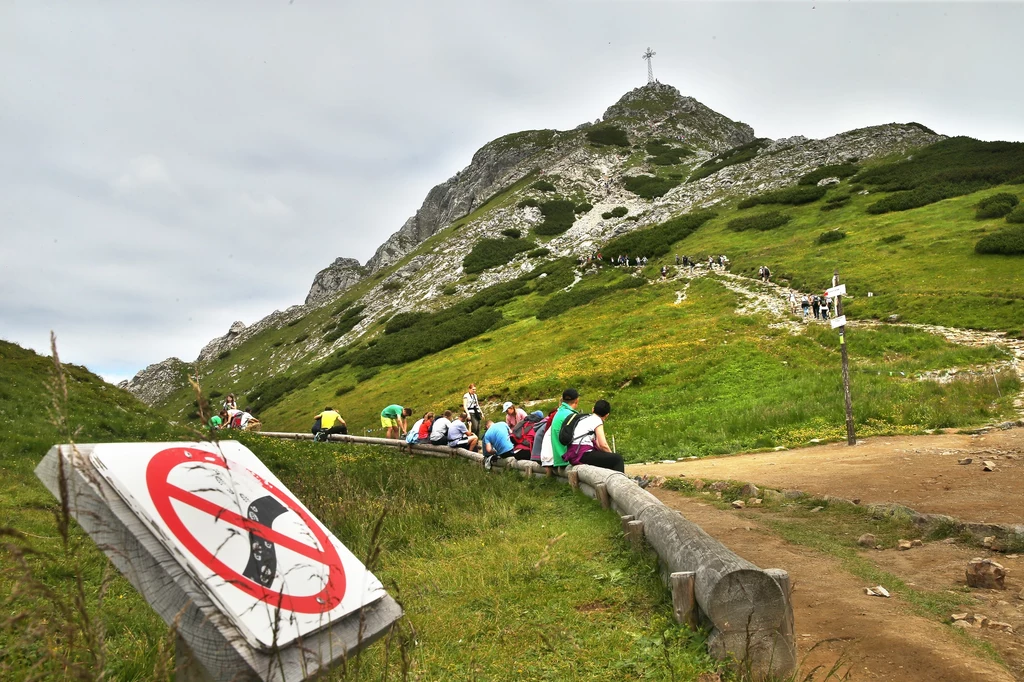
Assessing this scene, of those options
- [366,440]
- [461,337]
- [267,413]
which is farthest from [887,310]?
[267,413]

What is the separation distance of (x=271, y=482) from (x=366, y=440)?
1733 cm

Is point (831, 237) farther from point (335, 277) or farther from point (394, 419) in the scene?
point (335, 277)

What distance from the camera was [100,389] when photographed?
18297mm

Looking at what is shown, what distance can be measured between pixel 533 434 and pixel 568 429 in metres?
3.40

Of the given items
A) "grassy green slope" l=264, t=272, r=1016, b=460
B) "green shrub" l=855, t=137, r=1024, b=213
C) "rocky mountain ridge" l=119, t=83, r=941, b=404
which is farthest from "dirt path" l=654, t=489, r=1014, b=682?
"green shrub" l=855, t=137, r=1024, b=213

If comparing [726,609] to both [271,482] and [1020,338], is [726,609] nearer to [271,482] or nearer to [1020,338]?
[271,482]

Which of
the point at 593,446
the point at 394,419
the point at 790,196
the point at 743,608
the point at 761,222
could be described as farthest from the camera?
the point at 790,196

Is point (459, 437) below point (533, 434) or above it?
below

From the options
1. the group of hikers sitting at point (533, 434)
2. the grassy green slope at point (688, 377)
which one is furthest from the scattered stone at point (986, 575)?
the grassy green slope at point (688, 377)

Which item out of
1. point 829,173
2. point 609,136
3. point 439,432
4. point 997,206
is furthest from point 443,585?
point 609,136

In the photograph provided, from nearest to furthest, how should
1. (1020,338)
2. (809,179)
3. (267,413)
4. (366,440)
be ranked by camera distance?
(366,440), (1020,338), (267,413), (809,179)

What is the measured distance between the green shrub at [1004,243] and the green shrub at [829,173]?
27.9m

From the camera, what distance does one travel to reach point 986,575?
520cm

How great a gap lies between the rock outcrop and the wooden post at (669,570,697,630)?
117262mm
